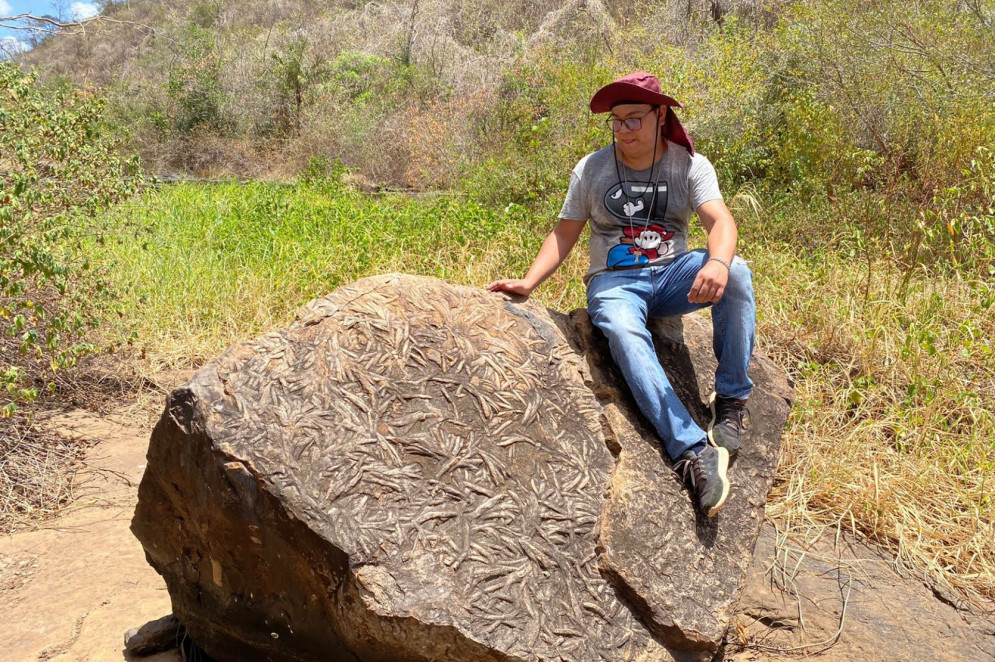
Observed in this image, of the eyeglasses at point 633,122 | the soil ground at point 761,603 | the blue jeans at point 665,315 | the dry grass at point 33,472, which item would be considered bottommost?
the soil ground at point 761,603

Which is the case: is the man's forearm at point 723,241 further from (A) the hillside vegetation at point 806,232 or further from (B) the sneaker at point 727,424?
(A) the hillside vegetation at point 806,232

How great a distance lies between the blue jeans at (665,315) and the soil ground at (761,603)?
1.94 feet

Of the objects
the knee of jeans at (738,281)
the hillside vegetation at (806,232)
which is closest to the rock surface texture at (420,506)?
the knee of jeans at (738,281)

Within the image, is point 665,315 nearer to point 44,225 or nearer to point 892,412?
point 892,412

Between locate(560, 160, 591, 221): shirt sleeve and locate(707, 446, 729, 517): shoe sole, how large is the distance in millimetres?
1051

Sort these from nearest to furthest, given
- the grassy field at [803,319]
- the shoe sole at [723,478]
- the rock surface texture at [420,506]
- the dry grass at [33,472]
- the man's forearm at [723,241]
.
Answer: the rock surface texture at [420,506], the shoe sole at [723,478], the man's forearm at [723,241], the grassy field at [803,319], the dry grass at [33,472]

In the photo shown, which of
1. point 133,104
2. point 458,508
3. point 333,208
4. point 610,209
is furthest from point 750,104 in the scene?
point 133,104

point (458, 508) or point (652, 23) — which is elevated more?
point (652, 23)

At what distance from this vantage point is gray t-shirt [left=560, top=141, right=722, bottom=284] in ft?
9.61

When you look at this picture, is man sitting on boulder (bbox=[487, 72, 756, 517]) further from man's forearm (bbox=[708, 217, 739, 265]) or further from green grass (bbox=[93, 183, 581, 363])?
green grass (bbox=[93, 183, 581, 363])

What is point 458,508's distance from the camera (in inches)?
86.0

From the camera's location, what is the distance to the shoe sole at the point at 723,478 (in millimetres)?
2484

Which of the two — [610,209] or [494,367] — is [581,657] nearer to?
[494,367]

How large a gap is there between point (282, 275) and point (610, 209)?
3321 millimetres
